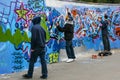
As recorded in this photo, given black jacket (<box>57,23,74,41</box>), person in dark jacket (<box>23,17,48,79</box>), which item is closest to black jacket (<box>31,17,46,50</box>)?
person in dark jacket (<box>23,17,48,79</box>)

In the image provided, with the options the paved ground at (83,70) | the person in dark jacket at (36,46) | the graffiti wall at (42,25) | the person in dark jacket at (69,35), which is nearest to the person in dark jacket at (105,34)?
the graffiti wall at (42,25)

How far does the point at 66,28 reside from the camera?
13.8 m

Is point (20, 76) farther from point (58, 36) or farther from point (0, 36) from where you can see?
point (58, 36)

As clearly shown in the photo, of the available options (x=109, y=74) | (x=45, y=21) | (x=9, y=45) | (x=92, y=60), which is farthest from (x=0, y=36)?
(x=92, y=60)

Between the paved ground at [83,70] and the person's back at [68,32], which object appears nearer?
the paved ground at [83,70]

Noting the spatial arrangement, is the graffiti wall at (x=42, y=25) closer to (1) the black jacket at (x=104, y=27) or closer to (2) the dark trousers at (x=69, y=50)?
(2) the dark trousers at (x=69, y=50)

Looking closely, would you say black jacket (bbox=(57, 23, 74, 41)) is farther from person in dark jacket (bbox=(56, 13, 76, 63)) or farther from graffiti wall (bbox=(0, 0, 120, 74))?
graffiti wall (bbox=(0, 0, 120, 74))

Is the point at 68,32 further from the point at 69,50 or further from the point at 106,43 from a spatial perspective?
the point at 106,43

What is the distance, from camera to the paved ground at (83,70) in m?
11.1

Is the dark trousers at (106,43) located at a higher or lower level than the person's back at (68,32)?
lower

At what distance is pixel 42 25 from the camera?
13.2 m

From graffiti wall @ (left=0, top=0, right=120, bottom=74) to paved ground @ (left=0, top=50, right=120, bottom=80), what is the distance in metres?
0.49

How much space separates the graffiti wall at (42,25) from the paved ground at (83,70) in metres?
0.49

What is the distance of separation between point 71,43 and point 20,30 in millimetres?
2678
